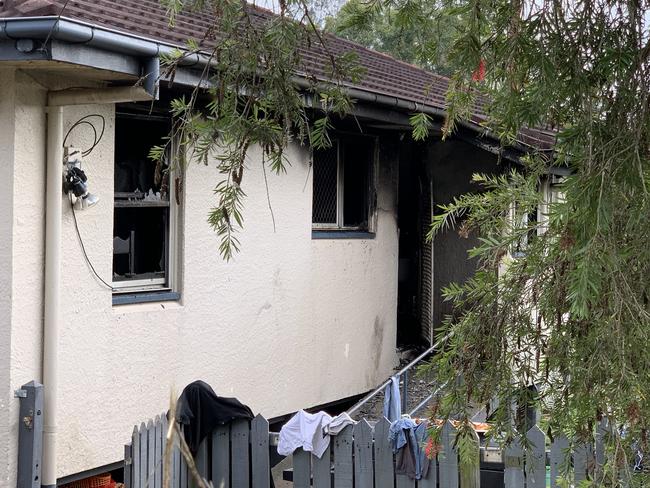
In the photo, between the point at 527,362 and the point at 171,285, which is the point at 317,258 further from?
the point at 527,362

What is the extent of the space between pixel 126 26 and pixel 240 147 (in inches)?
134

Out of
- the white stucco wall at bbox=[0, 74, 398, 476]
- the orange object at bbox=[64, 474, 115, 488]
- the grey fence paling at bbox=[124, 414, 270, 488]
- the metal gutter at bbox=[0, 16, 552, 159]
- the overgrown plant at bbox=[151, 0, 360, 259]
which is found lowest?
the orange object at bbox=[64, 474, 115, 488]

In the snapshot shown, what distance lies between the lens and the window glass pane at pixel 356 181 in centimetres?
1045

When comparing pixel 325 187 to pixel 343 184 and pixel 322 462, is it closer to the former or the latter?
pixel 343 184

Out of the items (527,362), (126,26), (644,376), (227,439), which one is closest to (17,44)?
(126,26)

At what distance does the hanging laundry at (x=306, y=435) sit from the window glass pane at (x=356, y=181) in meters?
3.57

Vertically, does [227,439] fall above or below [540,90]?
below

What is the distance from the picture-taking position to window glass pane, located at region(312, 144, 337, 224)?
9898mm

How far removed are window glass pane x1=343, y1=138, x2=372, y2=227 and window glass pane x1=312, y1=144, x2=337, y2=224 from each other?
0.71ft

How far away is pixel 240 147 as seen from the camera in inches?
139

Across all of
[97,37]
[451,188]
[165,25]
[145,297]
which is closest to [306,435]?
[145,297]

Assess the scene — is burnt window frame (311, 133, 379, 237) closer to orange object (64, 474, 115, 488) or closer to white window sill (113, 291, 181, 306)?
white window sill (113, 291, 181, 306)

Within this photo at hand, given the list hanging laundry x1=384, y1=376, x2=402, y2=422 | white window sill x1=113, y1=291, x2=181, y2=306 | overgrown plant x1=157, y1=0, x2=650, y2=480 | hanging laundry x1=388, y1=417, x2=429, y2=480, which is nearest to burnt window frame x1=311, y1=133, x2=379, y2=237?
hanging laundry x1=384, y1=376, x2=402, y2=422

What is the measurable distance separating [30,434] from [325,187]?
177 inches
